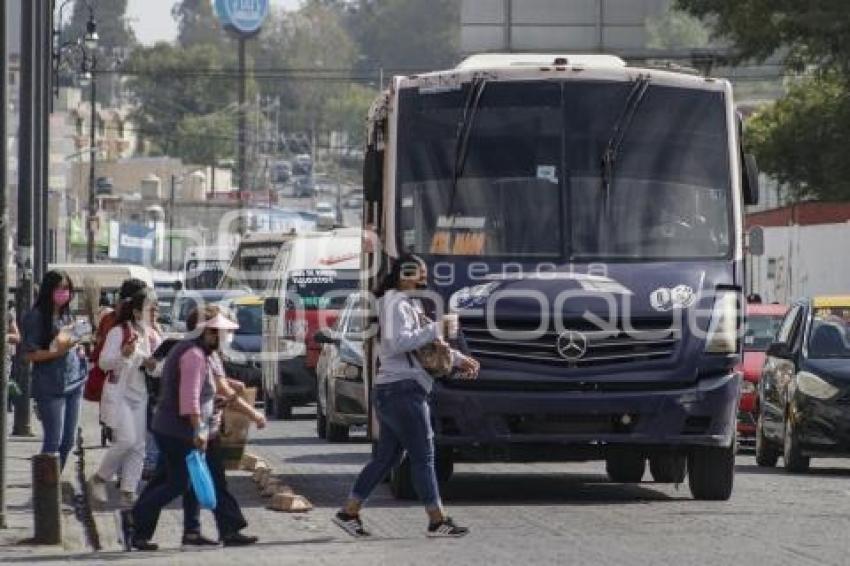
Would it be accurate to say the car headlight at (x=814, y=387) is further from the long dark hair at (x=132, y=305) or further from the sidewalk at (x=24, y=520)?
the long dark hair at (x=132, y=305)

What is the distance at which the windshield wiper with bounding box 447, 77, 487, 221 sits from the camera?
20.2 metres

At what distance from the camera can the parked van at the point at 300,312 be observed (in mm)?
37344

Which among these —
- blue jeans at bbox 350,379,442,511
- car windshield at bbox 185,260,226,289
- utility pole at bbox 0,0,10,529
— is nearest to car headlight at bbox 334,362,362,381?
utility pole at bbox 0,0,10,529

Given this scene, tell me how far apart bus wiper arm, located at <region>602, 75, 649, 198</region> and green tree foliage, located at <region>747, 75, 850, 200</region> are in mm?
33697

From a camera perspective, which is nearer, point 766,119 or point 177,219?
point 766,119

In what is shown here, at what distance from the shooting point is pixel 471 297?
1972 centimetres

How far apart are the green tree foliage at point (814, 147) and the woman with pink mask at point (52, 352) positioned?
114 ft

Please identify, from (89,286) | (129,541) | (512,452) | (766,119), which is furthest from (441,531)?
(766,119)

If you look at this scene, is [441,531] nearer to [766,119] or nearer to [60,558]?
[60,558]

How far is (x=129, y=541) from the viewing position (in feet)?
55.1

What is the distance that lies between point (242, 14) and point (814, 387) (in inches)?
6281

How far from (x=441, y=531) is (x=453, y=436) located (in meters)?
2.79

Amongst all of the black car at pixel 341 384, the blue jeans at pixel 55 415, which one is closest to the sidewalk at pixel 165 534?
the blue jeans at pixel 55 415

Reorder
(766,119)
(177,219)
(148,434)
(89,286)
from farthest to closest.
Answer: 1. (177,219)
2. (766,119)
3. (89,286)
4. (148,434)
